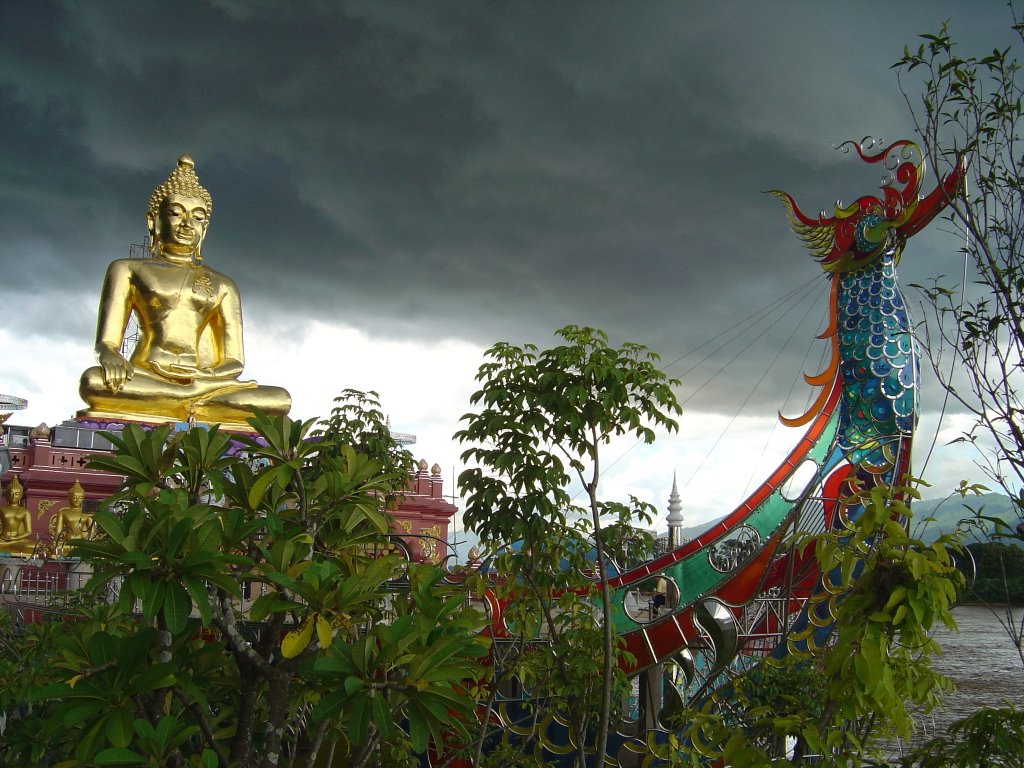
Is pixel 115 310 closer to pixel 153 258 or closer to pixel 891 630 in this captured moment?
pixel 153 258

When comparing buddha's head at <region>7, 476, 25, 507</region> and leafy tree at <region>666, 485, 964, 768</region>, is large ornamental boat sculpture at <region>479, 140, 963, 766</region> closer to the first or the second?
leafy tree at <region>666, 485, 964, 768</region>

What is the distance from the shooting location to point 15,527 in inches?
517

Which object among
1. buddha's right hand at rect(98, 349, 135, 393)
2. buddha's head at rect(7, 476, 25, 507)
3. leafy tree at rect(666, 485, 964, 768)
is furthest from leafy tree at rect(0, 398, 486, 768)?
buddha's right hand at rect(98, 349, 135, 393)

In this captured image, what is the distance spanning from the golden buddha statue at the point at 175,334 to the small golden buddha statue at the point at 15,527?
61.2 inches

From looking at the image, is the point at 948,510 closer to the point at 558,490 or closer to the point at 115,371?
the point at 558,490

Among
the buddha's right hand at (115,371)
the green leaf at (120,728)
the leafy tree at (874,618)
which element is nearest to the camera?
the leafy tree at (874,618)

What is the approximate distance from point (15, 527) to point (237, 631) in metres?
11.6

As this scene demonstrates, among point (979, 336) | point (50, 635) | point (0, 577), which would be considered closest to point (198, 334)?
point (0, 577)

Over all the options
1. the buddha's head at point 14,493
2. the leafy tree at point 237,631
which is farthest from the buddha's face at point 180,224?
the leafy tree at point 237,631

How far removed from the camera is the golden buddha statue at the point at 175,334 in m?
14.5

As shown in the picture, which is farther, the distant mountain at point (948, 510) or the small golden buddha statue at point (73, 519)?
the small golden buddha statue at point (73, 519)

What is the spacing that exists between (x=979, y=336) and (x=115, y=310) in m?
14.7

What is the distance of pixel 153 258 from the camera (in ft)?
53.2

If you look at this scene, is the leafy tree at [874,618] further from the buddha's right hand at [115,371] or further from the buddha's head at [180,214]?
the buddha's head at [180,214]
